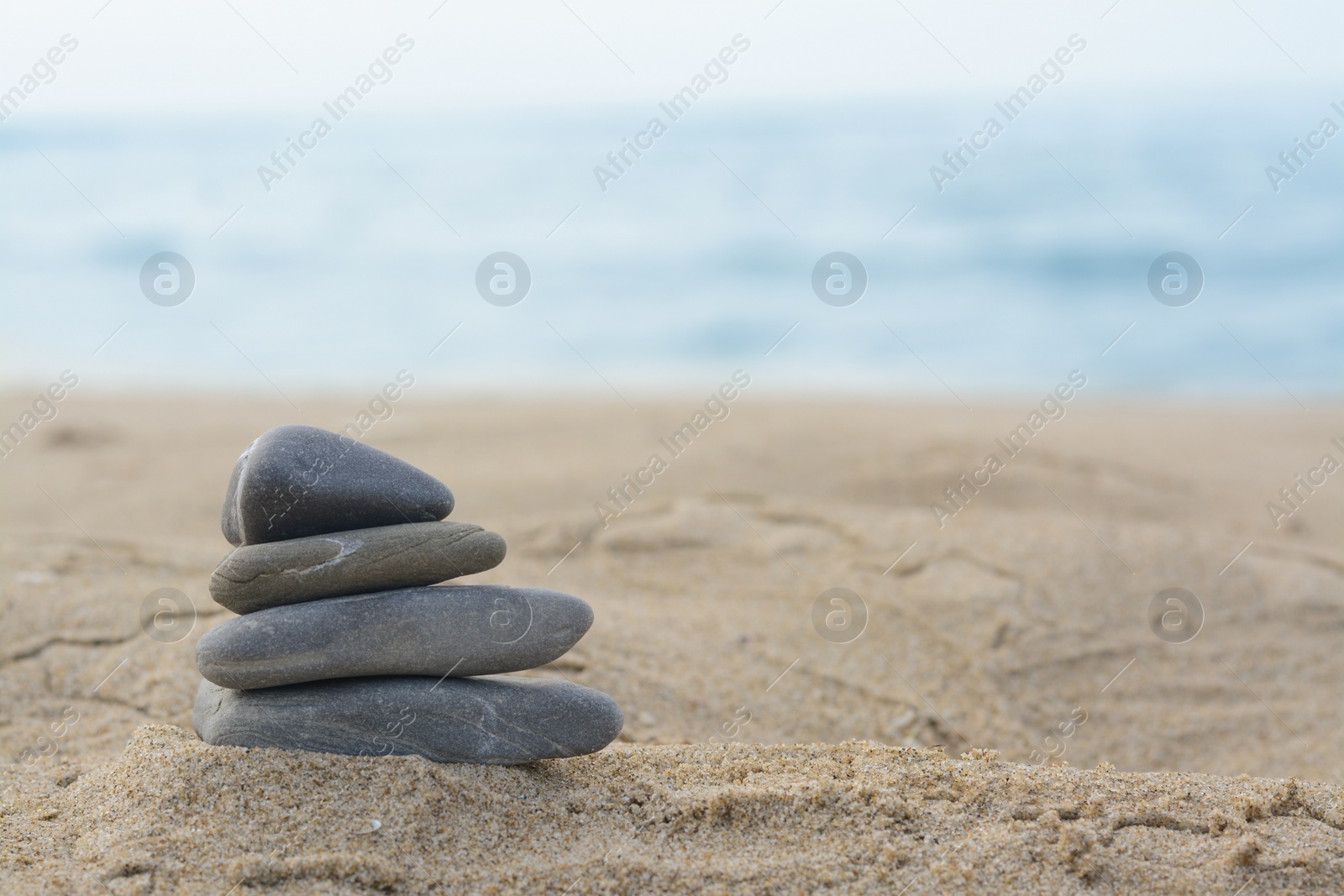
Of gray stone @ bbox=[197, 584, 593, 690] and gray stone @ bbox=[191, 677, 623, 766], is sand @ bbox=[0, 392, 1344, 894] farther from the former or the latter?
gray stone @ bbox=[197, 584, 593, 690]

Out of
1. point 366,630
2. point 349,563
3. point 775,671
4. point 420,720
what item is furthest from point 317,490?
point 775,671

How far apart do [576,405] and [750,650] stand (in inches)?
206

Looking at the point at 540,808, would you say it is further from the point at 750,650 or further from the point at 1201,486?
the point at 1201,486

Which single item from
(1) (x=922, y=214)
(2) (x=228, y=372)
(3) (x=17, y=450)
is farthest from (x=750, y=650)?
(1) (x=922, y=214)

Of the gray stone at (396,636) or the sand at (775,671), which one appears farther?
the gray stone at (396,636)

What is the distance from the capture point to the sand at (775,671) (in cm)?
239

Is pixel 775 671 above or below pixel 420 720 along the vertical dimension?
above

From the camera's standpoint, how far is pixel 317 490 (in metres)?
2.75

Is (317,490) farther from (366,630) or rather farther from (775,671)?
(775,671)

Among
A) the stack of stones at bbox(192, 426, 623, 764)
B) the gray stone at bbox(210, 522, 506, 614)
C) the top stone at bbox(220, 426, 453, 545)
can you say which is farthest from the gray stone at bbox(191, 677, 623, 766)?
the top stone at bbox(220, 426, 453, 545)

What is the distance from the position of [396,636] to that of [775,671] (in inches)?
79.6

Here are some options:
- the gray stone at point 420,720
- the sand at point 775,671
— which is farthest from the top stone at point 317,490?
the sand at point 775,671

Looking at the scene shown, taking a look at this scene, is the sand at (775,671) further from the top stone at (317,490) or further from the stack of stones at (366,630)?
the top stone at (317,490)

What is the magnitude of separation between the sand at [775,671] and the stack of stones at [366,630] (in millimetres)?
103
